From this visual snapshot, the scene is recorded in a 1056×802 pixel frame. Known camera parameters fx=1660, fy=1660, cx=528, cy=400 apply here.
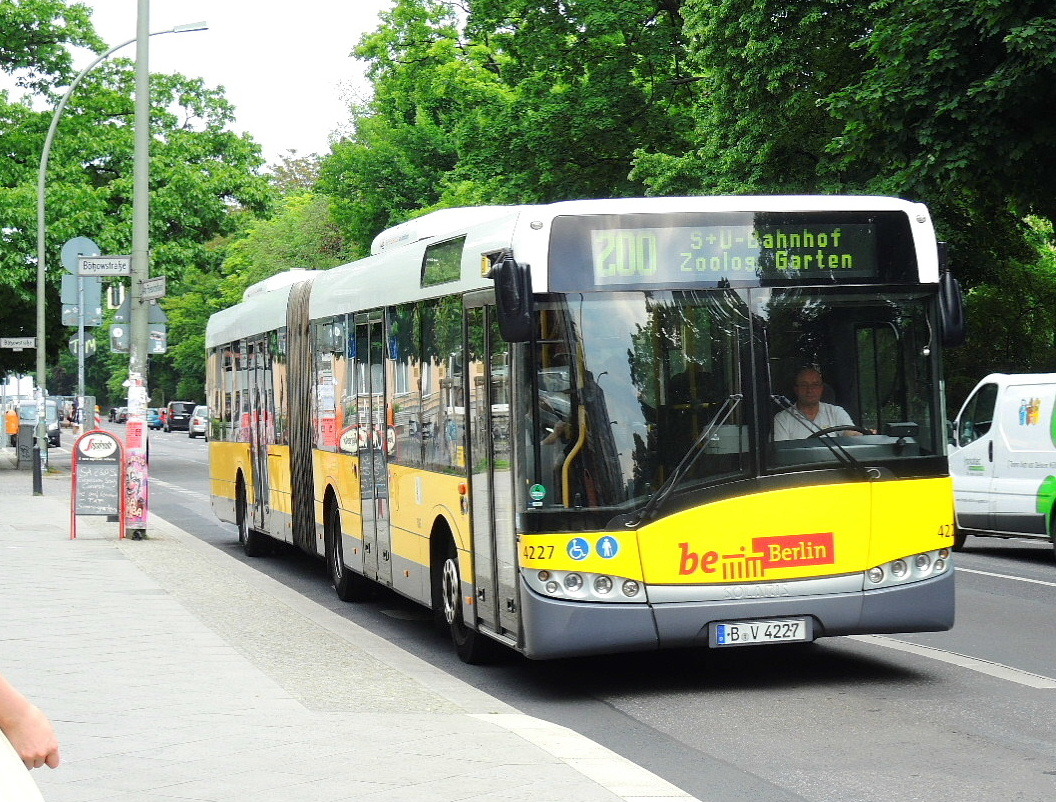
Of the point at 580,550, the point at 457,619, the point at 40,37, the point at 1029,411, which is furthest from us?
the point at 40,37

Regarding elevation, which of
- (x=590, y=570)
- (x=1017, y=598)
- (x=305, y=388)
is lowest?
(x=1017, y=598)

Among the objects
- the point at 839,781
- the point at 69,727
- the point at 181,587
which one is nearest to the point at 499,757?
the point at 839,781

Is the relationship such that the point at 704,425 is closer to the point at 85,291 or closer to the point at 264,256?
the point at 85,291

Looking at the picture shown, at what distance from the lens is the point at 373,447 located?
1238cm

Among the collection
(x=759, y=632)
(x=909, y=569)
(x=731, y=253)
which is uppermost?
(x=731, y=253)

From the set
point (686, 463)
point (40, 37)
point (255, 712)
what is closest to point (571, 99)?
point (40, 37)

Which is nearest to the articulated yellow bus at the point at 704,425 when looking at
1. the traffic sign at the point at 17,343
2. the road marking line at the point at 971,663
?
the road marking line at the point at 971,663

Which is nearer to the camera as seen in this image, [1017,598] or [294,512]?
[1017,598]

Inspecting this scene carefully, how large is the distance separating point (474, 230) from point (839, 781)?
433 cm

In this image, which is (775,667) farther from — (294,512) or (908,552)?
(294,512)

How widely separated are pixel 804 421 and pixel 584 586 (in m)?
1.47

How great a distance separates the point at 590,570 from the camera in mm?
8578

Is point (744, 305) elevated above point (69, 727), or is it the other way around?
point (744, 305)

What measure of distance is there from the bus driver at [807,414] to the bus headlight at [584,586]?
1.12m
